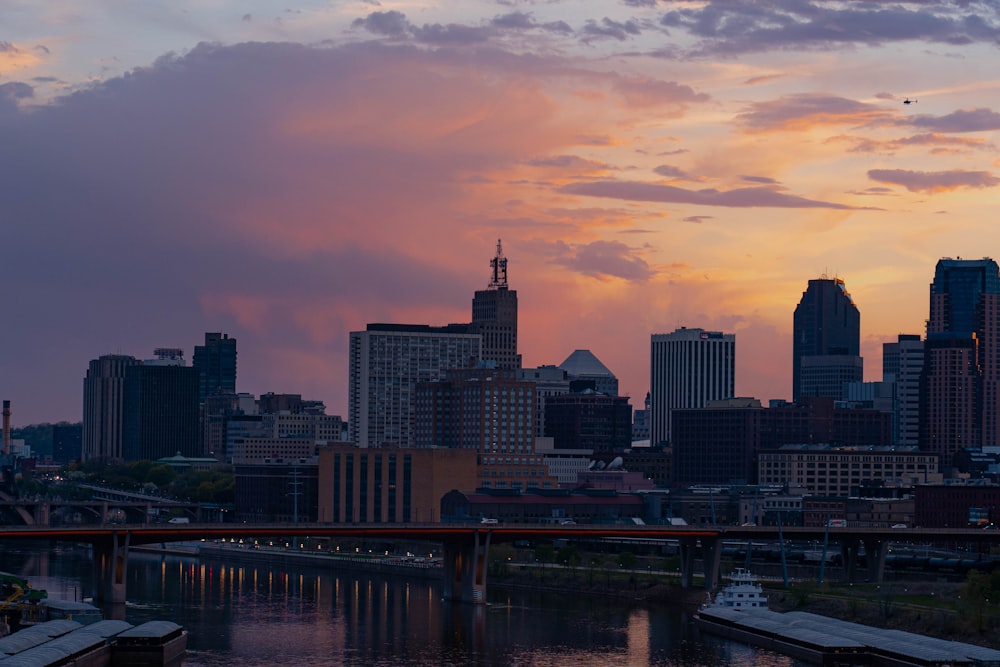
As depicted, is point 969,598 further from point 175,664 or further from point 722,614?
point 175,664

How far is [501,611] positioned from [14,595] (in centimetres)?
4365

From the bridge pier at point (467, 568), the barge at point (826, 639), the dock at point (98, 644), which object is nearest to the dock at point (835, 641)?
the barge at point (826, 639)

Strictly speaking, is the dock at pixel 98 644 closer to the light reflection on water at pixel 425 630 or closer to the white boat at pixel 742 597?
the light reflection on water at pixel 425 630

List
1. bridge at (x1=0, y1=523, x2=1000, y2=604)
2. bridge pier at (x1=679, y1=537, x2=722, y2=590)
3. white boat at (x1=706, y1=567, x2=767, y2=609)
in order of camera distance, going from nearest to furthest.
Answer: white boat at (x1=706, y1=567, x2=767, y2=609)
bridge at (x1=0, y1=523, x2=1000, y2=604)
bridge pier at (x1=679, y1=537, x2=722, y2=590)

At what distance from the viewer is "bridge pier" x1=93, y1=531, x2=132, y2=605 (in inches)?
6939

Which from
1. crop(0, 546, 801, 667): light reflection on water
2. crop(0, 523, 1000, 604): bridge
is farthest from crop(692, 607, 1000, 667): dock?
crop(0, 523, 1000, 604): bridge

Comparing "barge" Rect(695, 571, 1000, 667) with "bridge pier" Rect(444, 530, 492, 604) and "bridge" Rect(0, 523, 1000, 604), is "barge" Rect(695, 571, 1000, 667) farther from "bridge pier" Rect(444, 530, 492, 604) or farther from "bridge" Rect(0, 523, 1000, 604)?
"bridge pier" Rect(444, 530, 492, 604)

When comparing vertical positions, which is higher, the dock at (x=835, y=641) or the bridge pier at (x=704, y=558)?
the bridge pier at (x=704, y=558)

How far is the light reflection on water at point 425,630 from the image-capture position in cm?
13800

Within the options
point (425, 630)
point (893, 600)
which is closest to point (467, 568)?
point (425, 630)

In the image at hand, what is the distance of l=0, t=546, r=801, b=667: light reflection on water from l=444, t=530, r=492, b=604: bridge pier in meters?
1.91

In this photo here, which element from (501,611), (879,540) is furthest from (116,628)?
(879,540)

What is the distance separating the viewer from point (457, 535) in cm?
18875

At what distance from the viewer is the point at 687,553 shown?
196 m
